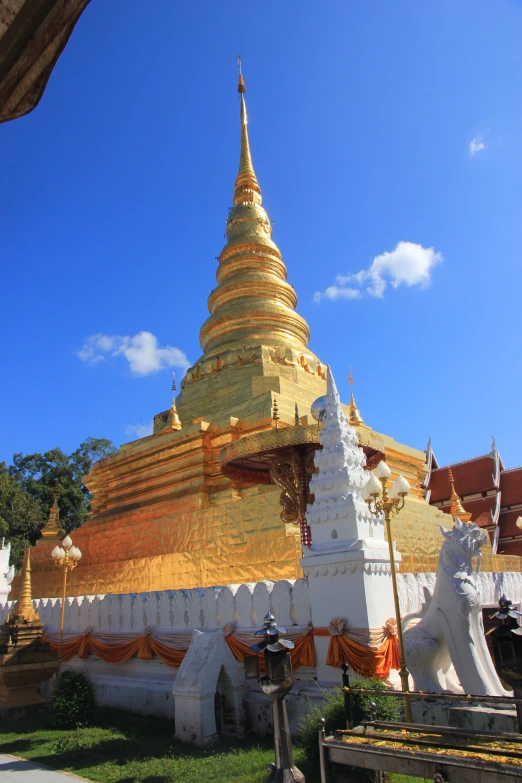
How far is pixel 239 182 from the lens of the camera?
83.4ft

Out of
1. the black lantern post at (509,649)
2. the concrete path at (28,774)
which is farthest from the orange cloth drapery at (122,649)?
the black lantern post at (509,649)

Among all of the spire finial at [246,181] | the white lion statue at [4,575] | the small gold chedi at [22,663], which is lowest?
the small gold chedi at [22,663]

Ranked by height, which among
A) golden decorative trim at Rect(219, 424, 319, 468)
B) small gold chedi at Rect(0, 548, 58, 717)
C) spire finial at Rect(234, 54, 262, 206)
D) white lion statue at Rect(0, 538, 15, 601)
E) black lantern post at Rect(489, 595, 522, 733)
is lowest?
small gold chedi at Rect(0, 548, 58, 717)

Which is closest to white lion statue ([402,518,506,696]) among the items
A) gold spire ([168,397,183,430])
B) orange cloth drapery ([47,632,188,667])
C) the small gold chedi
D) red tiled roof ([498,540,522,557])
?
orange cloth drapery ([47,632,188,667])

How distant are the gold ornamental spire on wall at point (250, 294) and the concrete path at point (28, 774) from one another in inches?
539

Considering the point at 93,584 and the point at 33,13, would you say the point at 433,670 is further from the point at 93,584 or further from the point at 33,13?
the point at 93,584

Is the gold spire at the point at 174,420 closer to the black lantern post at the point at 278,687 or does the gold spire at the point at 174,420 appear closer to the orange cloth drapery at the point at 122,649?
the orange cloth drapery at the point at 122,649

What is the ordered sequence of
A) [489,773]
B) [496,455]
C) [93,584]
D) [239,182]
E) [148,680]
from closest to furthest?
[489,773], [148,680], [93,584], [239,182], [496,455]

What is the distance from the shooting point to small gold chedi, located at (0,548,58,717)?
8867 millimetres

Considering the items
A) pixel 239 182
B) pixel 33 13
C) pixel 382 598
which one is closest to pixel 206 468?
pixel 382 598

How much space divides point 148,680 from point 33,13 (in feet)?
28.0

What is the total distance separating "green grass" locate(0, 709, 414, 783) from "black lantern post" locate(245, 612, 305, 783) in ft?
2.12

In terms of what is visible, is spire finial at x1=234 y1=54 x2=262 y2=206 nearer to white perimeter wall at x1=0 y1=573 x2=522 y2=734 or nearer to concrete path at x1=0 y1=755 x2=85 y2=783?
white perimeter wall at x1=0 y1=573 x2=522 y2=734

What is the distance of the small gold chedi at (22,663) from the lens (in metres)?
8.87
